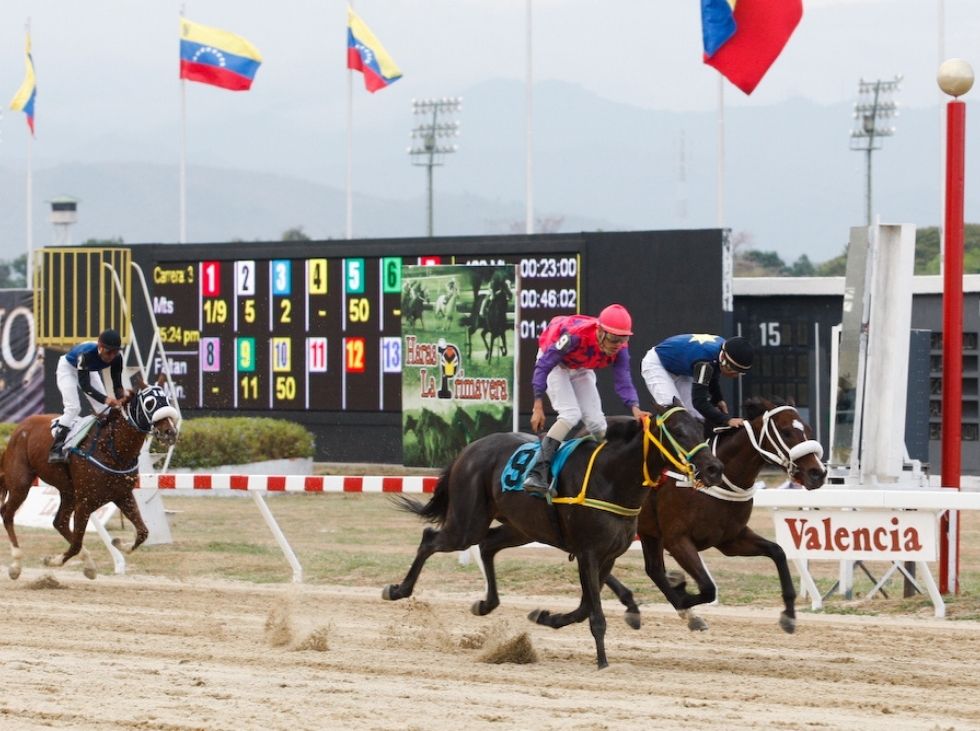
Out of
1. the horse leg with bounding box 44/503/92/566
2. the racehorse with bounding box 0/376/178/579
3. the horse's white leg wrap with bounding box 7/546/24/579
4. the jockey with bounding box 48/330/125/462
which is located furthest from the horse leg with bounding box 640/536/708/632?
the horse's white leg wrap with bounding box 7/546/24/579

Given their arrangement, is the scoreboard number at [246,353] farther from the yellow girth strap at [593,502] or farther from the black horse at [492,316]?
the yellow girth strap at [593,502]

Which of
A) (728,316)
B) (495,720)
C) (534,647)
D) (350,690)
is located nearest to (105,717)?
(350,690)

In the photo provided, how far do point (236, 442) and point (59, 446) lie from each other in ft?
25.6

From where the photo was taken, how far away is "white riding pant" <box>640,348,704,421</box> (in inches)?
352

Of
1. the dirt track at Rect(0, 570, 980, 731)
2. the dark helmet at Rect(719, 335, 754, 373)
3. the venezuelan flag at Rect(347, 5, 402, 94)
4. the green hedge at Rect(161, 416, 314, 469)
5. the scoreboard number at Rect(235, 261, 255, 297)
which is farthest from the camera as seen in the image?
the venezuelan flag at Rect(347, 5, 402, 94)

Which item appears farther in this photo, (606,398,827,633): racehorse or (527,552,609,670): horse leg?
(606,398,827,633): racehorse

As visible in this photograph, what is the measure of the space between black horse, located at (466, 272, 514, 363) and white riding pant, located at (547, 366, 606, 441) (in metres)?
7.88

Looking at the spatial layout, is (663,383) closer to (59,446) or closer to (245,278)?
(59,446)

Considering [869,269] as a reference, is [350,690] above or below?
below

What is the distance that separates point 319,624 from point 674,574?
83.5 inches

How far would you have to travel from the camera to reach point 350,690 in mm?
6961

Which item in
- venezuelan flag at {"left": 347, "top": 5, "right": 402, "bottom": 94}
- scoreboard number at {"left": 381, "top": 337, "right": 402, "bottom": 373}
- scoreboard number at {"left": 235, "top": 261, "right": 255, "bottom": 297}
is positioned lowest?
scoreboard number at {"left": 381, "top": 337, "right": 402, "bottom": 373}

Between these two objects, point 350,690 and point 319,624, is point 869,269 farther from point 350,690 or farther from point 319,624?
point 350,690

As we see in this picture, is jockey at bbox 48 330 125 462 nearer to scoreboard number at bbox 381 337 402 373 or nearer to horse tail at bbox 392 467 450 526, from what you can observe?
horse tail at bbox 392 467 450 526
